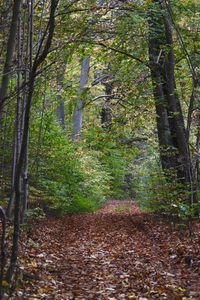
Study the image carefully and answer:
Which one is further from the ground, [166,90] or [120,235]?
[166,90]

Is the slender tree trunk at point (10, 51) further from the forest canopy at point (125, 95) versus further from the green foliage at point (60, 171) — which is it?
the green foliage at point (60, 171)

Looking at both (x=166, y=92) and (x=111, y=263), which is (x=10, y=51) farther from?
(x=166, y=92)

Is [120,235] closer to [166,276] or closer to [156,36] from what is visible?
[166,276]

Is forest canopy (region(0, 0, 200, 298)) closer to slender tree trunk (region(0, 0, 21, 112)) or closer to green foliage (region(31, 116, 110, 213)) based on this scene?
green foliage (region(31, 116, 110, 213))

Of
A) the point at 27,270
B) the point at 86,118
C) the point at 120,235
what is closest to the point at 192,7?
the point at 120,235

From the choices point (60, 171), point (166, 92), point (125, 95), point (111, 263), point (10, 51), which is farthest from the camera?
point (60, 171)

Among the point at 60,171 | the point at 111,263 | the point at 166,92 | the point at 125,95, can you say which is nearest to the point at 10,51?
the point at 111,263

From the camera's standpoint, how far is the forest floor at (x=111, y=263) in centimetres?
509

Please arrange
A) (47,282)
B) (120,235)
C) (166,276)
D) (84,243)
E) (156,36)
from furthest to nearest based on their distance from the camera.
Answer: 1. (156,36)
2. (120,235)
3. (84,243)
4. (166,276)
5. (47,282)

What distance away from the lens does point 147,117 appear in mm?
13203

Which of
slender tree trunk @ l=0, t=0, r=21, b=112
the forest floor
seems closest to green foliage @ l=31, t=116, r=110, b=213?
the forest floor

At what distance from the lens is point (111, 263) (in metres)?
6.98

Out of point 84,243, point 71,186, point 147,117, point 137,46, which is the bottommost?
point 84,243

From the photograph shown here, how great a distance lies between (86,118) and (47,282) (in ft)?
85.7
